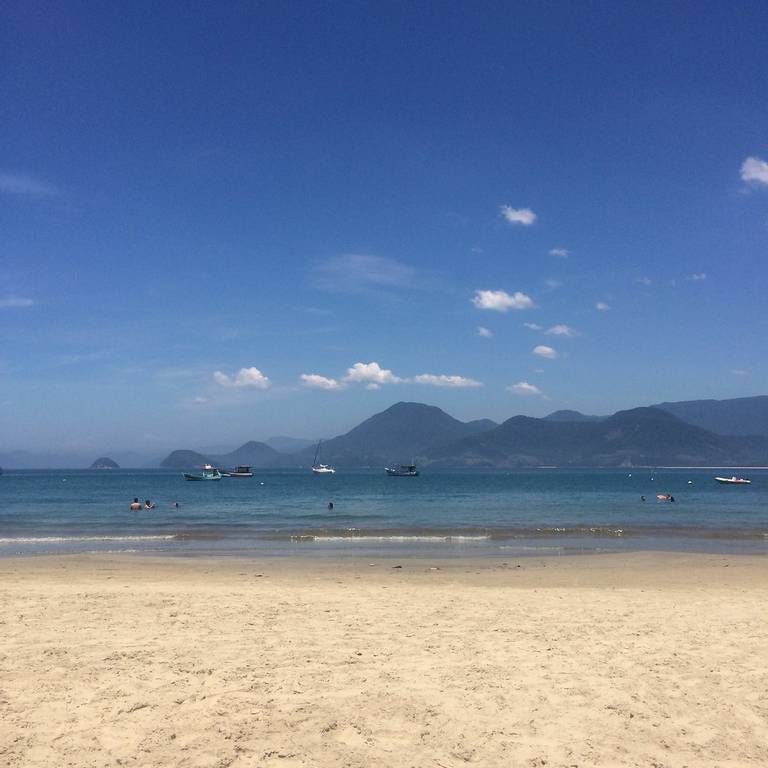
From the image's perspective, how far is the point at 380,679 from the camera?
334 inches

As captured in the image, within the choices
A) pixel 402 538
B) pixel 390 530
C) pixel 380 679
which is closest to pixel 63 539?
pixel 390 530

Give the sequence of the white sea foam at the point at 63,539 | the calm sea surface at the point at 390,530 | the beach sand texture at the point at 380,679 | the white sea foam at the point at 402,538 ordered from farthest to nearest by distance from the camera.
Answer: the white sea foam at the point at 63,539 < the white sea foam at the point at 402,538 < the calm sea surface at the point at 390,530 < the beach sand texture at the point at 380,679

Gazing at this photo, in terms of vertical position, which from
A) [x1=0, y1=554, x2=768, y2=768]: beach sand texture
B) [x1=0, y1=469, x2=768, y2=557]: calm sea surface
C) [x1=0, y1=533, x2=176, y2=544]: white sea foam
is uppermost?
[x1=0, y1=554, x2=768, y2=768]: beach sand texture

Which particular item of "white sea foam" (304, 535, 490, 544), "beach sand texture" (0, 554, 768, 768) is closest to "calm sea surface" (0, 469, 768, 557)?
"white sea foam" (304, 535, 490, 544)

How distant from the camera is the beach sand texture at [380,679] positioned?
662 centimetres

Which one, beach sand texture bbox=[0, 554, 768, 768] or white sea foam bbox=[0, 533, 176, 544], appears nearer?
beach sand texture bbox=[0, 554, 768, 768]

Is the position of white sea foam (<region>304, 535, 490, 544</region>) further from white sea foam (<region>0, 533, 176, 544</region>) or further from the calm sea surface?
white sea foam (<region>0, 533, 176, 544</region>)

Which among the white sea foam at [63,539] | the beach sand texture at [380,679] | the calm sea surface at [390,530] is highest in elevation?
the beach sand texture at [380,679]

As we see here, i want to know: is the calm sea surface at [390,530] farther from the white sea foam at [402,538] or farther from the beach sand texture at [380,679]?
the beach sand texture at [380,679]

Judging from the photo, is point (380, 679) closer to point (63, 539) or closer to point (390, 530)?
point (390, 530)

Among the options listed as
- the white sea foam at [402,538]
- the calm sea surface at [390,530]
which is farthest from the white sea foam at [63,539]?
the white sea foam at [402,538]

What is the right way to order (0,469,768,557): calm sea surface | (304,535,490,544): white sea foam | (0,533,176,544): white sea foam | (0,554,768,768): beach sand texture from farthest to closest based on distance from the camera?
(0,533,176,544): white sea foam → (304,535,490,544): white sea foam → (0,469,768,557): calm sea surface → (0,554,768,768): beach sand texture

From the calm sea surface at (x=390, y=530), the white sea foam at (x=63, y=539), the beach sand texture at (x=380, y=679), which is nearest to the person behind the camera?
the beach sand texture at (x=380, y=679)

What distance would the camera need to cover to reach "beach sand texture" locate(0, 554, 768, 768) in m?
6.62
